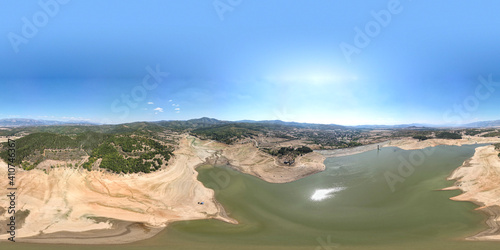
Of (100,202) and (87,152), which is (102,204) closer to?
(100,202)

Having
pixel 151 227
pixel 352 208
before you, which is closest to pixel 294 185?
pixel 352 208

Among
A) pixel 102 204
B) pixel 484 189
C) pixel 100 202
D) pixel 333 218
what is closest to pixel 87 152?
pixel 100 202

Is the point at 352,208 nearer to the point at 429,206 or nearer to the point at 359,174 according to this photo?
the point at 429,206

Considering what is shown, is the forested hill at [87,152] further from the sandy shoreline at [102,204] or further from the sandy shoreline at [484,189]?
the sandy shoreline at [484,189]

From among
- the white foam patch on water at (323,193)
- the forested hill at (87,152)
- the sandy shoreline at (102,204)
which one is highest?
the forested hill at (87,152)

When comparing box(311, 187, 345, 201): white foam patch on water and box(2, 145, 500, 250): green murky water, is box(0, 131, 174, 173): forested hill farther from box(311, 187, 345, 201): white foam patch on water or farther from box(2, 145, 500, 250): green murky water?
box(311, 187, 345, 201): white foam patch on water

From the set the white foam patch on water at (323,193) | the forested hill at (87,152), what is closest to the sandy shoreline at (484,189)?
the white foam patch on water at (323,193)

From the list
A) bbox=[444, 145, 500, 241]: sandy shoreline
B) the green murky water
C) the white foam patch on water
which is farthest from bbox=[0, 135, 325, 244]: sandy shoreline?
bbox=[444, 145, 500, 241]: sandy shoreline
